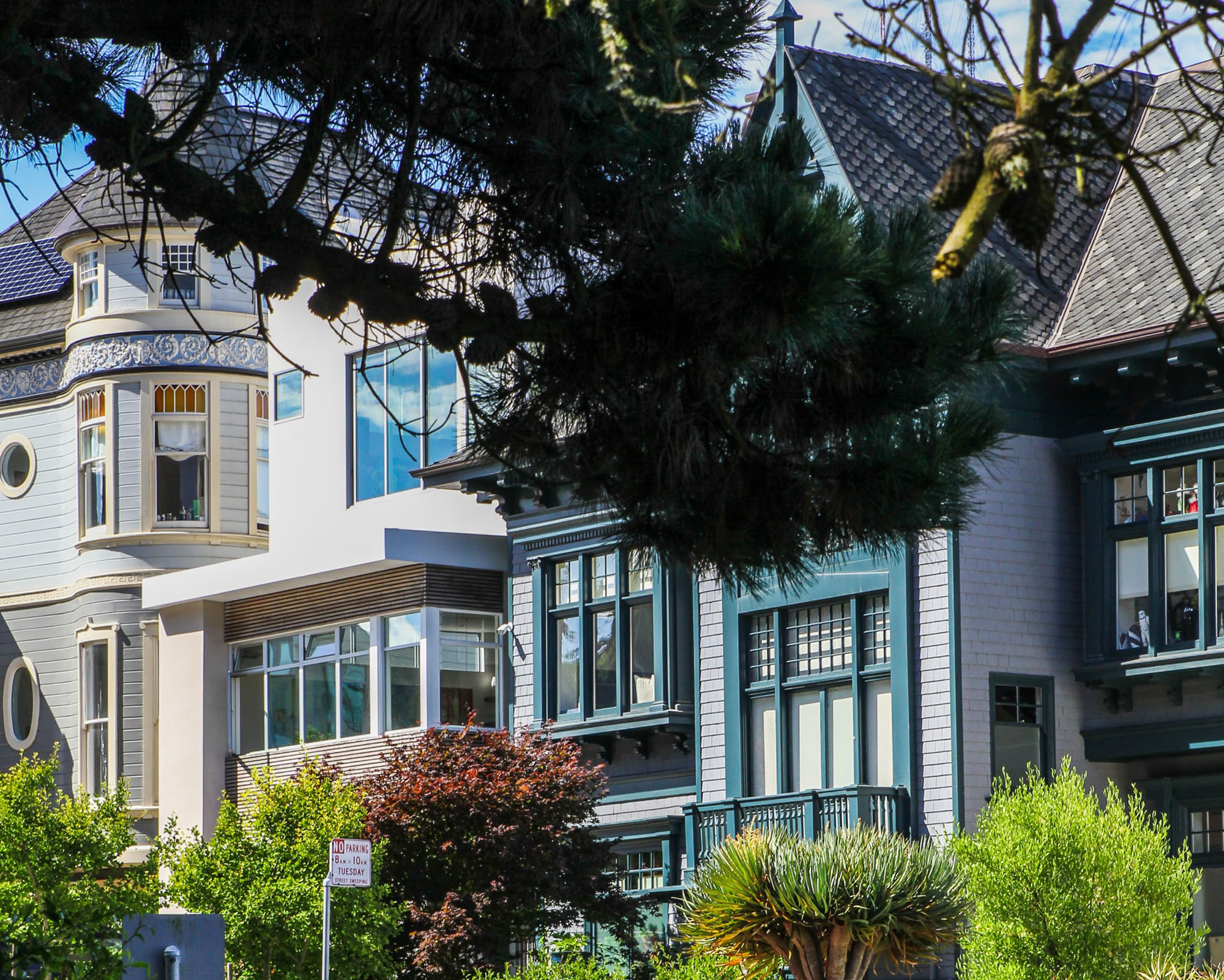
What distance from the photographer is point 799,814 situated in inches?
865

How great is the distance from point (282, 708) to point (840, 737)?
34.2 ft

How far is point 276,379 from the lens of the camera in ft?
100

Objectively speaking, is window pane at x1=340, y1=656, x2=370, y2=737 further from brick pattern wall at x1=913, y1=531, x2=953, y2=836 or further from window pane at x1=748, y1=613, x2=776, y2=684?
brick pattern wall at x1=913, y1=531, x2=953, y2=836

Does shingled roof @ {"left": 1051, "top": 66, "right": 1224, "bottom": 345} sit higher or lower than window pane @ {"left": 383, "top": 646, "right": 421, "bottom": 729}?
higher

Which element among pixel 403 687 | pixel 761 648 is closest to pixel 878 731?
pixel 761 648

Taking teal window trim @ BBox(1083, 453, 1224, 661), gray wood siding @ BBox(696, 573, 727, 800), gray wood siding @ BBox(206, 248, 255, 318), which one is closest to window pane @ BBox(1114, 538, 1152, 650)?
teal window trim @ BBox(1083, 453, 1224, 661)

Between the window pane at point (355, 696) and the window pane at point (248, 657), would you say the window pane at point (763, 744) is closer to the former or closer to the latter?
the window pane at point (355, 696)

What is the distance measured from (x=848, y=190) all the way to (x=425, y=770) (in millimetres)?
8019

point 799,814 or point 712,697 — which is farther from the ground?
point 712,697

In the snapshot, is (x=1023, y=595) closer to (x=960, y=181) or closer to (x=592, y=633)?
(x=592, y=633)

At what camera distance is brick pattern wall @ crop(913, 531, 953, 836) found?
21.0 meters

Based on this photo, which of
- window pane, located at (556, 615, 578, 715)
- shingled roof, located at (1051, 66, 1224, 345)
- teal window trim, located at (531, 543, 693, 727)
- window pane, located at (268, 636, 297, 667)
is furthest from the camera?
window pane, located at (268, 636, 297, 667)

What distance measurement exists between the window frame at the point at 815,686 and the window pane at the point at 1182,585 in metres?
2.94

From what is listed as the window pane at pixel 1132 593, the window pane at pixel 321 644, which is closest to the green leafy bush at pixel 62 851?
the window pane at pixel 321 644
